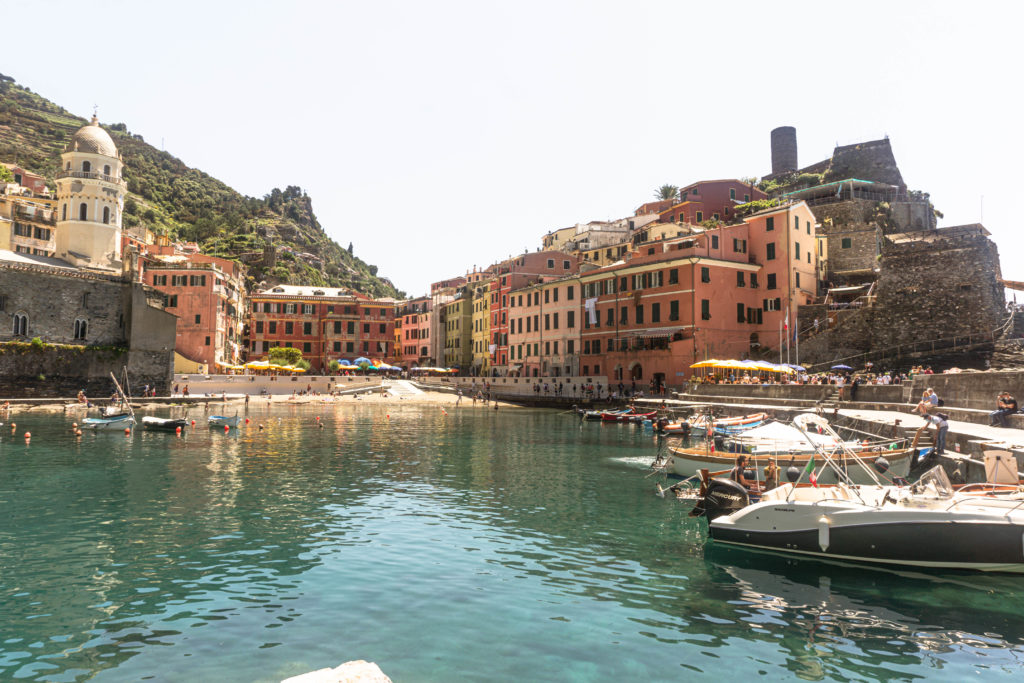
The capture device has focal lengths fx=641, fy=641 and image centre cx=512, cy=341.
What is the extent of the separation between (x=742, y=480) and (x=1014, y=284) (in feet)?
137

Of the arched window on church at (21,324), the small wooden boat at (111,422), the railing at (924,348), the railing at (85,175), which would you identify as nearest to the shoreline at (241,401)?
the arched window on church at (21,324)

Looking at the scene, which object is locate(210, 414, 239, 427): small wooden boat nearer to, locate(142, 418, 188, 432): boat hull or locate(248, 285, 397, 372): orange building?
locate(142, 418, 188, 432): boat hull

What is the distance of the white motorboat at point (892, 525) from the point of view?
36.7 feet

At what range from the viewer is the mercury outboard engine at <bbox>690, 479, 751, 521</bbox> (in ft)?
46.1

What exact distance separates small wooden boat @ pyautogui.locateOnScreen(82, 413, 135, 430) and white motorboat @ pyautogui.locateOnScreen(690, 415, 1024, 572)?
3649cm

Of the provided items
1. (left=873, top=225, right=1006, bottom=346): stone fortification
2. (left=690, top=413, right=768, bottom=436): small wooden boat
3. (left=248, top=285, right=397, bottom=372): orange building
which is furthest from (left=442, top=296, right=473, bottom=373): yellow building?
(left=690, top=413, right=768, bottom=436): small wooden boat

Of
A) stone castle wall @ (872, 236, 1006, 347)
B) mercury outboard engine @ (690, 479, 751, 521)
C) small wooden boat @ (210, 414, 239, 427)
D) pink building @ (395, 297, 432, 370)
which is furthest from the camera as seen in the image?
pink building @ (395, 297, 432, 370)

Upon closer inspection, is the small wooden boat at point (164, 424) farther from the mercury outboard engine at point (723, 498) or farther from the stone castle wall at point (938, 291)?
the stone castle wall at point (938, 291)

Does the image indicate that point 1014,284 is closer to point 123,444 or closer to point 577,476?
point 577,476

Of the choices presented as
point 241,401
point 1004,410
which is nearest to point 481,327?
point 241,401

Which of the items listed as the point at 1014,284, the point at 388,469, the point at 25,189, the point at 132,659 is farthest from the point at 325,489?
the point at 25,189

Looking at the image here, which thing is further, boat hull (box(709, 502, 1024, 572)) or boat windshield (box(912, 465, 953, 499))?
boat windshield (box(912, 465, 953, 499))

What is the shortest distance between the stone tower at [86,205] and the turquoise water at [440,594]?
5220 centimetres

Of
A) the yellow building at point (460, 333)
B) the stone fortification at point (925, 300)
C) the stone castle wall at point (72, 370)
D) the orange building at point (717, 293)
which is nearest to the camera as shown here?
the stone fortification at point (925, 300)
